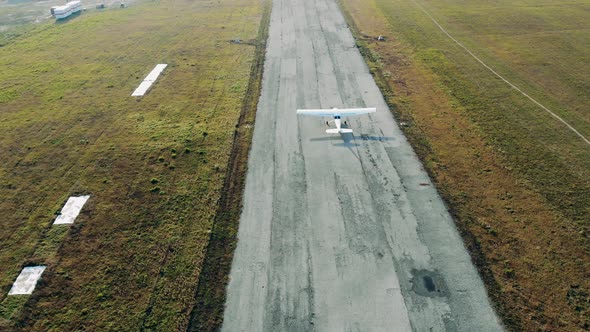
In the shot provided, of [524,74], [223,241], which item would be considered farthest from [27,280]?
[524,74]

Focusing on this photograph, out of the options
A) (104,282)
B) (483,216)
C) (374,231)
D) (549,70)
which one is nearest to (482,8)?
(549,70)

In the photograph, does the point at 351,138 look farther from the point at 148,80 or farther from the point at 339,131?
the point at 148,80

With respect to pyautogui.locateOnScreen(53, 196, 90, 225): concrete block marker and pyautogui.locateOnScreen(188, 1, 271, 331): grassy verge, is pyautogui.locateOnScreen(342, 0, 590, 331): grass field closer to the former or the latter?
pyautogui.locateOnScreen(188, 1, 271, 331): grassy verge

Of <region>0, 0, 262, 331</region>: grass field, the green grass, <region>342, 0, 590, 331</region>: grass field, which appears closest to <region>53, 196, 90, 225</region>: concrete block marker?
<region>0, 0, 262, 331</region>: grass field

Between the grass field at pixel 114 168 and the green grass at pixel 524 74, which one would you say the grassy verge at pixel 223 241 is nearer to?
the grass field at pixel 114 168

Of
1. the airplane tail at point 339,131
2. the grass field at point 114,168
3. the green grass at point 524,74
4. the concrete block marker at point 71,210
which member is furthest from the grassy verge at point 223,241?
the green grass at point 524,74

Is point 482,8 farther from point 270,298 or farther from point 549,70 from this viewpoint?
point 270,298
